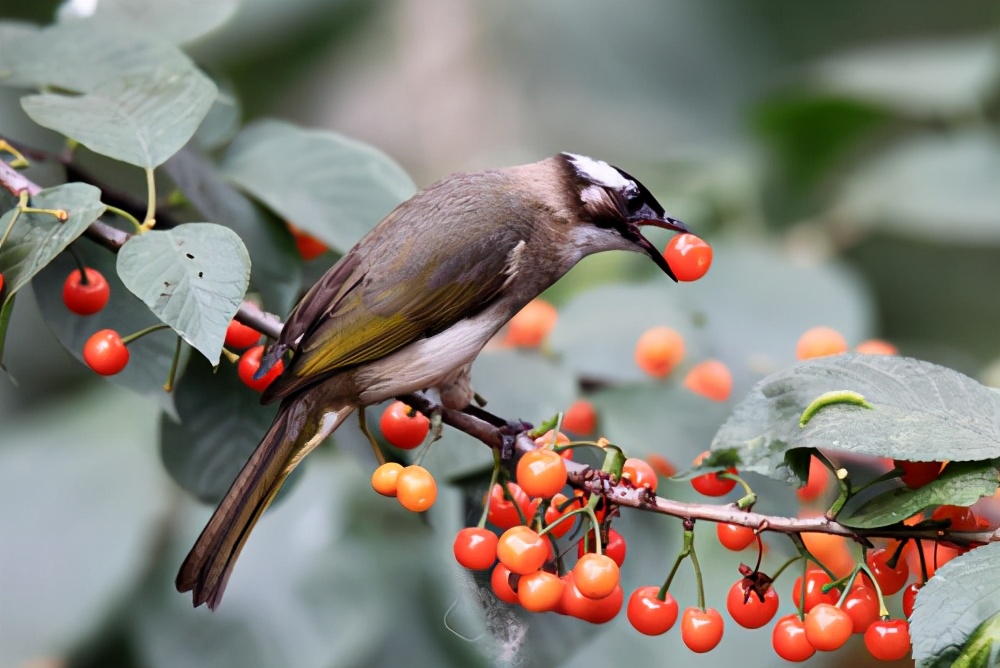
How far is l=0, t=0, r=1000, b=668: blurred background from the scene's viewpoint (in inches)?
81.0

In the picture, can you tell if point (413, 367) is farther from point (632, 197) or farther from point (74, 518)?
point (74, 518)

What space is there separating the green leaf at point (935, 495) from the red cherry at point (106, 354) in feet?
3.10

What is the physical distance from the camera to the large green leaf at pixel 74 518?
222 centimetres

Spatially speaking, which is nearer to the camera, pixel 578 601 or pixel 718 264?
pixel 578 601

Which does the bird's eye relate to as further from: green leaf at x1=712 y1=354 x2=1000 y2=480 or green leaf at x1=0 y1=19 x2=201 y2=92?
green leaf at x1=0 y1=19 x2=201 y2=92

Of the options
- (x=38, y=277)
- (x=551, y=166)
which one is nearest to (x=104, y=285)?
(x=38, y=277)

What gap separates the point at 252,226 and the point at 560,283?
1.13 m

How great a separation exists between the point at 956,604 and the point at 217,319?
0.87 m

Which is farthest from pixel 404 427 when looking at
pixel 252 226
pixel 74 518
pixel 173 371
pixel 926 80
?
pixel 926 80

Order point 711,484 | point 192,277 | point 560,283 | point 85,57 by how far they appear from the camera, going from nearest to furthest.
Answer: point 192,277 → point 711,484 → point 85,57 → point 560,283

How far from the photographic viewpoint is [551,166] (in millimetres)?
1772

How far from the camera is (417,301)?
152 centimetres

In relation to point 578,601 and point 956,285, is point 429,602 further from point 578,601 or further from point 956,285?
point 956,285

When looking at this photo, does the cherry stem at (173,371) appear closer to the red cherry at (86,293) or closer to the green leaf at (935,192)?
the red cherry at (86,293)
